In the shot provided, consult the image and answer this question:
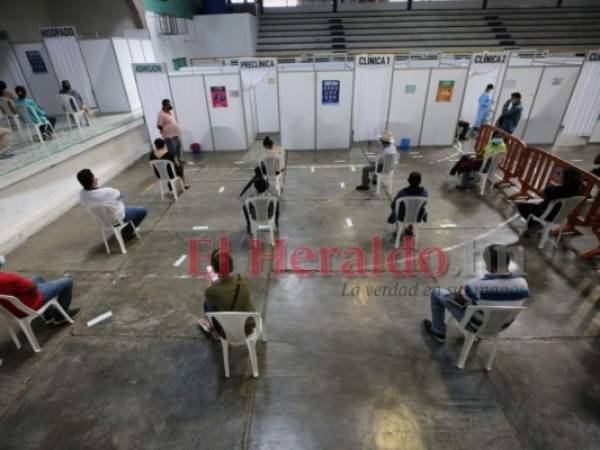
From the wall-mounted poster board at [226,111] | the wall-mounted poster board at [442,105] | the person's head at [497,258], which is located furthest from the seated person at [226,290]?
the wall-mounted poster board at [442,105]

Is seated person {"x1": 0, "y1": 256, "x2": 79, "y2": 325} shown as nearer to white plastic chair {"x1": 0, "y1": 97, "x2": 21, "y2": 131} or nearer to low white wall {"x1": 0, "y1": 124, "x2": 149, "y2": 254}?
low white wall {"x1": 0, "y1": 124, "x2": 149, "y2": 254}

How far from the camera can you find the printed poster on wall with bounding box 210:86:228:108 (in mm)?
8594

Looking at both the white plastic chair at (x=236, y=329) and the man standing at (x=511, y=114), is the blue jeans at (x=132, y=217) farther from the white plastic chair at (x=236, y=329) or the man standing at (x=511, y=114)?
the man standing at (x=511, y=114)

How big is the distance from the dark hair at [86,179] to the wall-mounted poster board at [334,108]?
6.02 metres

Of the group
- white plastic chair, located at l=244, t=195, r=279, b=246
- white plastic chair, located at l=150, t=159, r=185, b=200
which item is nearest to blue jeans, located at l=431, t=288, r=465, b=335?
white plastic chair, located at l=244, t=195, r=279, b=246

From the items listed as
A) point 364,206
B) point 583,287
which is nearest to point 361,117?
point 364,206

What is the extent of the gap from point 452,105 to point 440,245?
5.67 m

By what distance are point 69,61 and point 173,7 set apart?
150 inches

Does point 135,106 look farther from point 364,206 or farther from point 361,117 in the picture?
point 364,206

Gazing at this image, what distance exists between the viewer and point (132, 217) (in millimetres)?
5121

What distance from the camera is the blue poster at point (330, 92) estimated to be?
8477 mm

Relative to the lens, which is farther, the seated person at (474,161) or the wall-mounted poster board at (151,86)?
the wall-mounted poster board at (151,86)

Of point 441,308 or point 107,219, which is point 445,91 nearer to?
point 441,308

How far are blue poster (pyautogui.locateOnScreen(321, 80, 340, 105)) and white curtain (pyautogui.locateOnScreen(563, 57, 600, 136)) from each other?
6.21m
